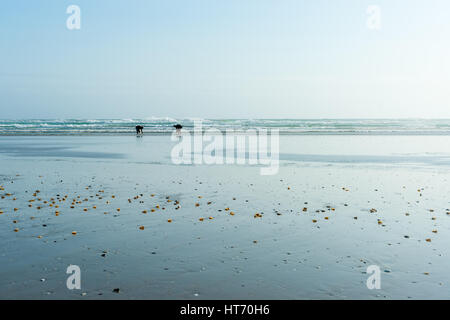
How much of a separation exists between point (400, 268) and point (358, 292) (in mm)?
1242

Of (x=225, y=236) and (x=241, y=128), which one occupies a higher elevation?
(x=241, y=128)

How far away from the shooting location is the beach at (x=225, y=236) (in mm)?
5711

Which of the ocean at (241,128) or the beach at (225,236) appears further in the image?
the ocean at (241,128)

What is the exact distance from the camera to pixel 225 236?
26.5ft

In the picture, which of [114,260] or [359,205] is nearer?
[114,260]

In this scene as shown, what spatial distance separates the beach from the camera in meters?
5.71

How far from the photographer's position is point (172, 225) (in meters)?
8.88

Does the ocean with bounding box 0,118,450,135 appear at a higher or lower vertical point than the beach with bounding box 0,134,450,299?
higher

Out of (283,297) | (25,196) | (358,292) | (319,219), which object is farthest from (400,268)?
(25,196)

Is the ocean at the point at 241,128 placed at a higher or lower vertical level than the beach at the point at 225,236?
higher

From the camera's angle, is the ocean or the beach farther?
the ocean

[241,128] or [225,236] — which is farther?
[241,128]
